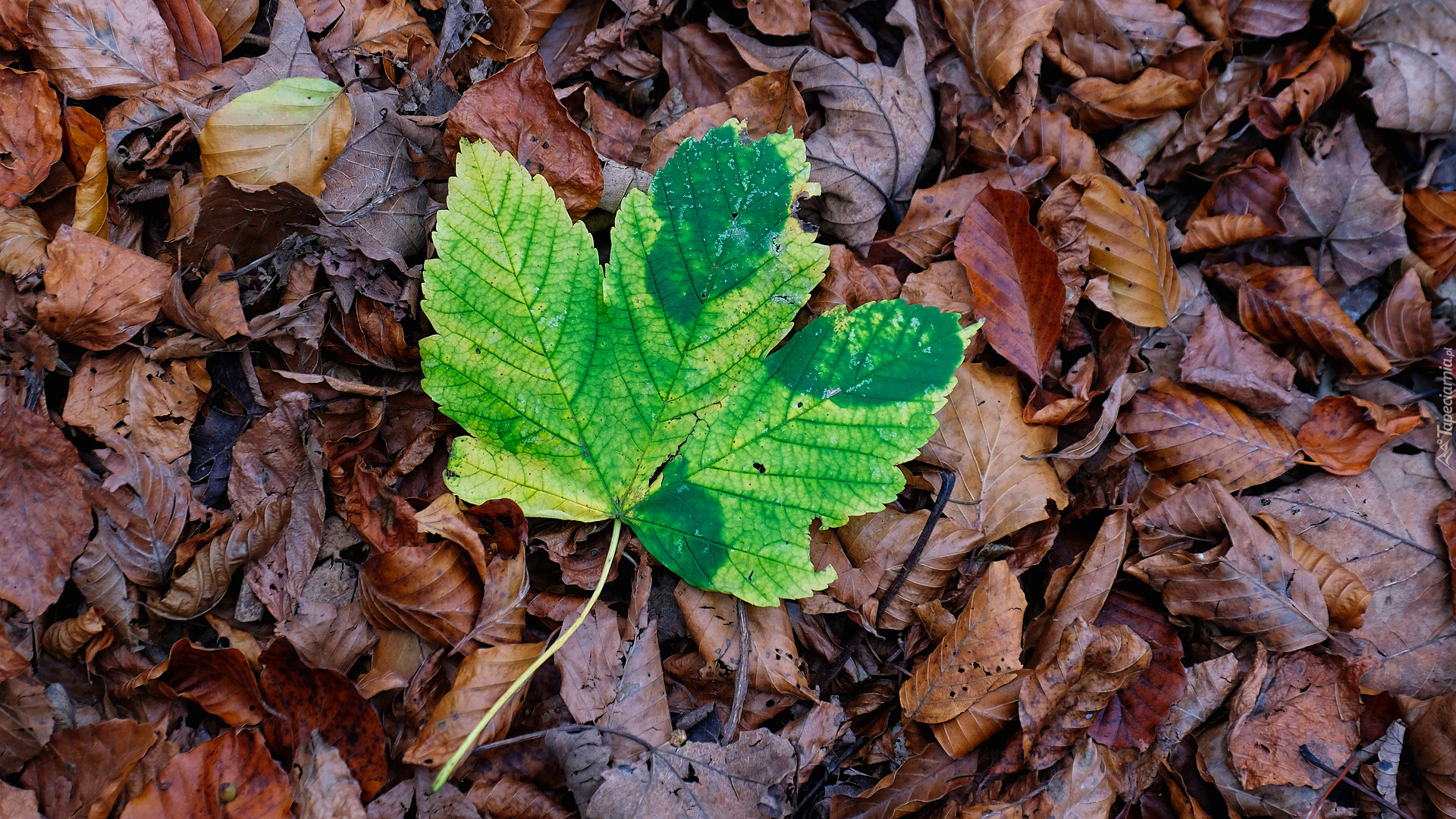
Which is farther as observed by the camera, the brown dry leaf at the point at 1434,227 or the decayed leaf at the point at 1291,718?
the brown dry leaf at the point at 1434,227

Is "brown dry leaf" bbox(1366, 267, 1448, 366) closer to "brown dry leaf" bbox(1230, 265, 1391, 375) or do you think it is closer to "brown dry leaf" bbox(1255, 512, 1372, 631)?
"brown dry leaf" bbox(1230, 265, 1391, 375)

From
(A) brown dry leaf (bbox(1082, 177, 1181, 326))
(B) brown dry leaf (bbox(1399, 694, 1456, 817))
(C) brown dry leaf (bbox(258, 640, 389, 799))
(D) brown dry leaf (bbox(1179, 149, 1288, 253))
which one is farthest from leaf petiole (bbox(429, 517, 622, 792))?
(B) brown dry leaf (bbox(1399, 694, 1456, 817))

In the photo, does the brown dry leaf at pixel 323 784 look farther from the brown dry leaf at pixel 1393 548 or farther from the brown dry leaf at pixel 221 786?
the brown dry leaf at pixel 1393 548

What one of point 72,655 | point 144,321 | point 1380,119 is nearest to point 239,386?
point 144,321

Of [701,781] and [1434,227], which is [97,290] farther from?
[1434,227]

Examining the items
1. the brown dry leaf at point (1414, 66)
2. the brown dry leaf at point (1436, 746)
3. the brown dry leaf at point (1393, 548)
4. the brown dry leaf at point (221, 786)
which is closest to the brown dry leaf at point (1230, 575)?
the brown dry leaf at point (1393, 548)

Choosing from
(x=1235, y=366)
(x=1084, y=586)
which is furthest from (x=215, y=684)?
(x=1235, y=366)

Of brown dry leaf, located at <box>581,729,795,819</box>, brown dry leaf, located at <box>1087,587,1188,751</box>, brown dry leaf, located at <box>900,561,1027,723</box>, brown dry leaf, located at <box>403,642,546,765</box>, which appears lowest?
brown dry leaf, located at <box>1087,587,1188,751</box>

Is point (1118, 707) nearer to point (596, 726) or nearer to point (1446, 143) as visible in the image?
point (596, 726)
